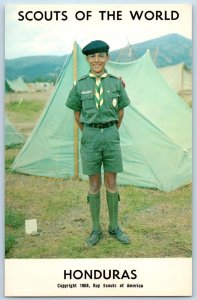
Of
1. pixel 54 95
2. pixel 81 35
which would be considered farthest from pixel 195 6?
pixel 54 95

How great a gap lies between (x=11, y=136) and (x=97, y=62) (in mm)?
758

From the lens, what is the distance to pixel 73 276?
4.50 m

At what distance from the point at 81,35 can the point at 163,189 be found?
1205 millimetres

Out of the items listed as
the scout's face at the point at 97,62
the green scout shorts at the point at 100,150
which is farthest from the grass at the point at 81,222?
the scout's face at the point at 97,62

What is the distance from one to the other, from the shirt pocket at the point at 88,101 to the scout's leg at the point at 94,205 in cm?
46

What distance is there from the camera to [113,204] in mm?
4531

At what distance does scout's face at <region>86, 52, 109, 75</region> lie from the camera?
4.44 metres

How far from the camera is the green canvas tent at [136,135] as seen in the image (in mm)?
4598

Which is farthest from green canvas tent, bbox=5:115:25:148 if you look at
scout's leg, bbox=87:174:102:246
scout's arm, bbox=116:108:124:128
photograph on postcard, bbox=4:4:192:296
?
scout's arm, bbox=116:108:124:128

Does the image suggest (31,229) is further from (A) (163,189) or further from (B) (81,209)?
(A) (163,189)

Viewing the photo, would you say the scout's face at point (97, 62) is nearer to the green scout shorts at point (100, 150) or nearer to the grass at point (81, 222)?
the green scout shorts at point (100, 150)

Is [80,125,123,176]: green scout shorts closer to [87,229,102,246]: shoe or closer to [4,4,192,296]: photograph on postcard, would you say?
[4,4,192,296]: photograph on postcard

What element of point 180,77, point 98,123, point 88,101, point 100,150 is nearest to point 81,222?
point 100,150

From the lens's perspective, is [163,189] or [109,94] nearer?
[109,94]
